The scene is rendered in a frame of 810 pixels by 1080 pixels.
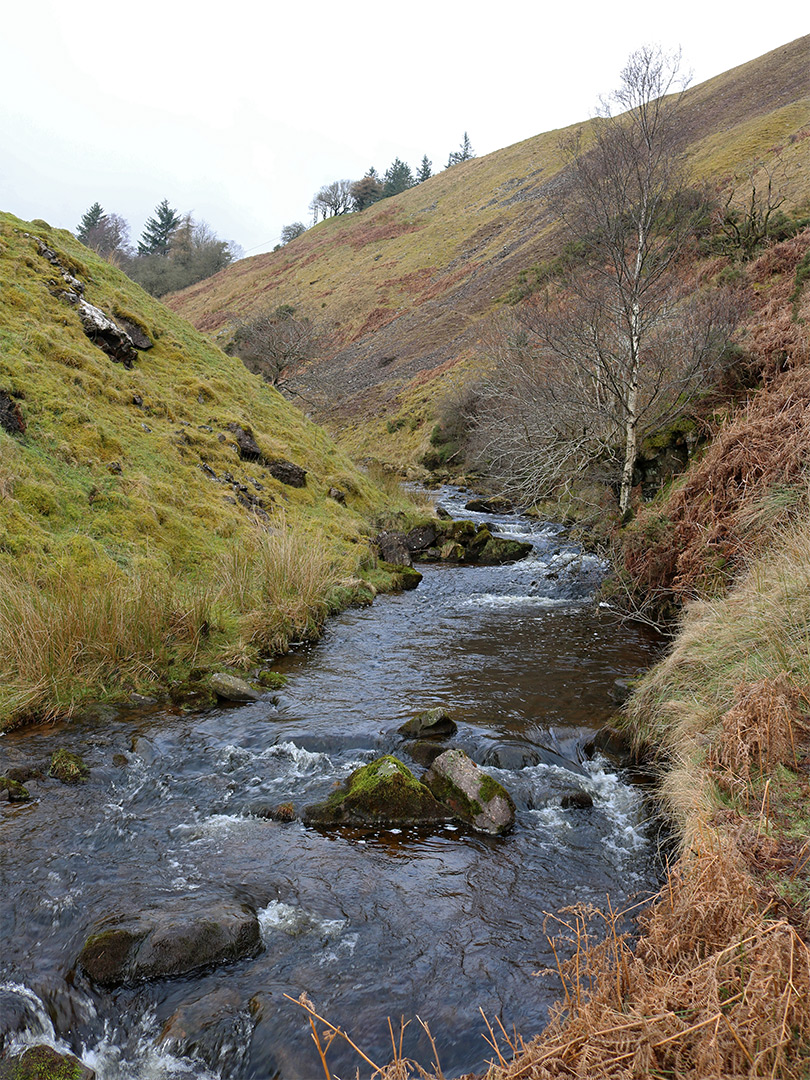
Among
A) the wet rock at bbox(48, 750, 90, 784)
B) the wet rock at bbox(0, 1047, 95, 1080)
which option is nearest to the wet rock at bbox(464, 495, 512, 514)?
the wet rock at bbox(48, 750, 90, 784)

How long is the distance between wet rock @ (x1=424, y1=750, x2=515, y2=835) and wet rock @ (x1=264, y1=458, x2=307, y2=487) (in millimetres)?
9746

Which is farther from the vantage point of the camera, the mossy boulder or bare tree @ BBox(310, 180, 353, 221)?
bare tree @ BBox(310, 180, 353, 221)

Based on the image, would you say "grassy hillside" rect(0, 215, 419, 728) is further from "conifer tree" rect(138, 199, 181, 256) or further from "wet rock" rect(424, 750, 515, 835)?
"conifer tree" rect(138, 199, 181, 256)

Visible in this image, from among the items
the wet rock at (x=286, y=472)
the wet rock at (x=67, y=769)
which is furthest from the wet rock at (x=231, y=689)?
the wet rock at (x=286, y=472)

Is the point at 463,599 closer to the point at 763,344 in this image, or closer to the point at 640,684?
the point at 640,684

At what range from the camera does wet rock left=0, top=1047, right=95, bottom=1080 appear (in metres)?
2.60

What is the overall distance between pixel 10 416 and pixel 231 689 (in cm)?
572

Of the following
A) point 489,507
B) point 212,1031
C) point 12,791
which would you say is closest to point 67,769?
point 12,791

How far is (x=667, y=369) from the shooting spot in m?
10.1

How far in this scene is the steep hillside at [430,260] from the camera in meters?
32.6

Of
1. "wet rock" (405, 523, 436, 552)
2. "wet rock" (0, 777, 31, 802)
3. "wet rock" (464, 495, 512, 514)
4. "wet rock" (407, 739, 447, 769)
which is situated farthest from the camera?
"wet rock" (464, 495, 512, 514)

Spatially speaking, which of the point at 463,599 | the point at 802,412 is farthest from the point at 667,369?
the point at 463,599

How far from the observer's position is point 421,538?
576 inches

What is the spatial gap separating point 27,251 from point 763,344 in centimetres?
1410
